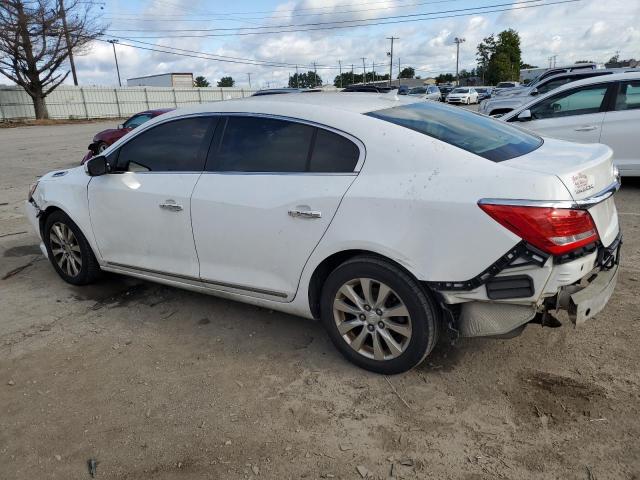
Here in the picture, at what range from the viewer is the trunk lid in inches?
108

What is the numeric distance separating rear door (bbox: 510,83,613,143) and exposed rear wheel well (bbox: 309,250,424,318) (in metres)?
5.88

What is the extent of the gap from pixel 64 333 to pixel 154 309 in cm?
69

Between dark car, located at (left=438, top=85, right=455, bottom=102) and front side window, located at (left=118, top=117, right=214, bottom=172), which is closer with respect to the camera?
front side window, located at (left=118, top=117, right=214, bottom=172)

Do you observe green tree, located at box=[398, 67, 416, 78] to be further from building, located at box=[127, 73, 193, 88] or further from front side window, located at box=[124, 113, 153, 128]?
front side window, located at box=[124, 113, 153, 128]

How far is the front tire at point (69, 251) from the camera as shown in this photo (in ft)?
15.5

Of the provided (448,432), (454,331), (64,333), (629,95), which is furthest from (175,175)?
(629,95)

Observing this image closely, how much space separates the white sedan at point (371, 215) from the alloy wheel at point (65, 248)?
2.45 ft

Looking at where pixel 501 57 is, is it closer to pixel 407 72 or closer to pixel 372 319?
pixel 407 72

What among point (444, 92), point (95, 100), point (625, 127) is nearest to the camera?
point (625, 127)

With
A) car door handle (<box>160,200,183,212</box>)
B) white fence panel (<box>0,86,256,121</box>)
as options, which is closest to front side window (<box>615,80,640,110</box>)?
car door handle (<box>160,200,183,212</box>)

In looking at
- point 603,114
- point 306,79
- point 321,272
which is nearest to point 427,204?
point 321,272

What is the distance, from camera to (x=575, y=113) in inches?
314

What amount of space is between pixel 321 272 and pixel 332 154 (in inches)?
28.8

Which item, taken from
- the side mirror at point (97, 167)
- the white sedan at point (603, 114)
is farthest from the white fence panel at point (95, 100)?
the side mirror at point (97, 167)
